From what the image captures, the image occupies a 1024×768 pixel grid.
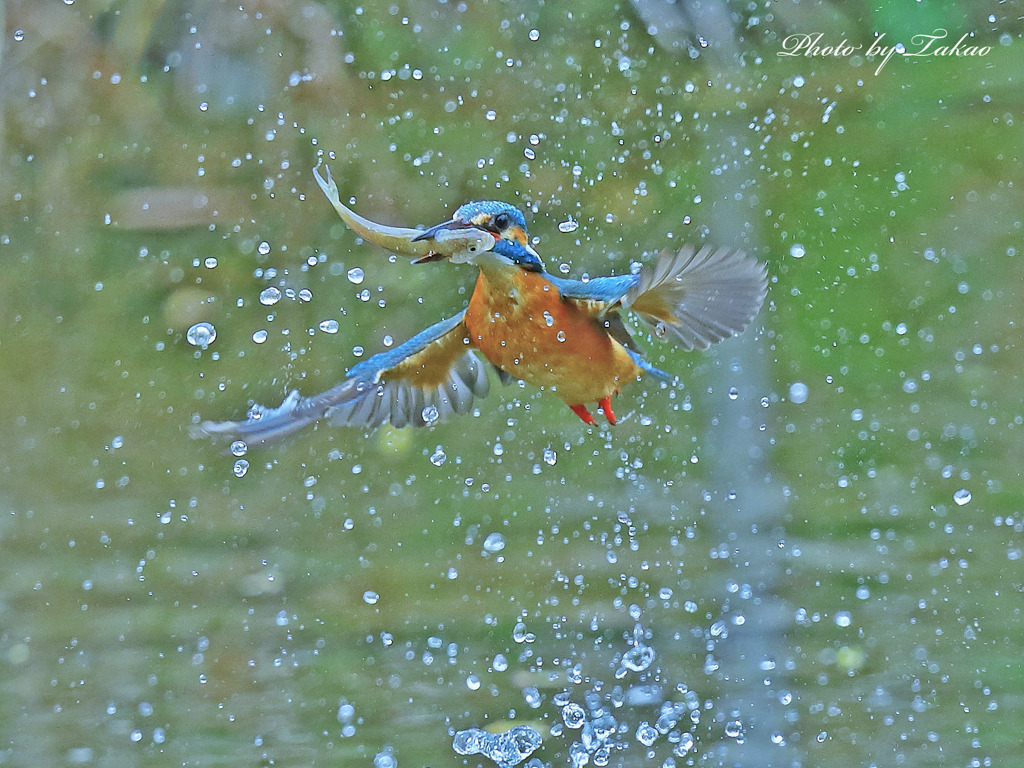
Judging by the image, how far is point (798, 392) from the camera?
150 centimetres

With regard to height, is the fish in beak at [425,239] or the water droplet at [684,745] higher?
the fish in beak at [425,239]

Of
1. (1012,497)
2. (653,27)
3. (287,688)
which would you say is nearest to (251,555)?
(287,688)

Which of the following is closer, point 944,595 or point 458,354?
point 458,354

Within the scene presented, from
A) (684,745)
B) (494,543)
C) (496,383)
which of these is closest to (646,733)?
(684,745)

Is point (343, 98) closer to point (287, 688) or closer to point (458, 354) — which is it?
point (458, 354)

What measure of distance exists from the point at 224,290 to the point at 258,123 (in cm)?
24

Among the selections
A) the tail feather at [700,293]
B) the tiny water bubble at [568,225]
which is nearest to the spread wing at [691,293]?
the tail feather at [700,293]

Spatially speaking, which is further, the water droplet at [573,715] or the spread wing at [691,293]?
the water droplet at [573,715]

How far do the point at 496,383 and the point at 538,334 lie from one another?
0.61 metres

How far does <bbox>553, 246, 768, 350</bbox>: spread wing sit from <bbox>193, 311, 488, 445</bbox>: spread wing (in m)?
0.14

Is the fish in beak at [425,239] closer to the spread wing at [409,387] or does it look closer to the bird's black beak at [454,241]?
the bird's black beak at [454,241]

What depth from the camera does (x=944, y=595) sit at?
1.45 m

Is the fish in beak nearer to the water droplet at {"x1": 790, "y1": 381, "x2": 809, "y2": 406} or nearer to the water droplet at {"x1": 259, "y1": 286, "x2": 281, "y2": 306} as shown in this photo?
the water droplet at {"x1": 259, "y1": 286, "x2": 281, "y2": 306}

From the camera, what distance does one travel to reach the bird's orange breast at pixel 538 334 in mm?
880
